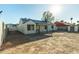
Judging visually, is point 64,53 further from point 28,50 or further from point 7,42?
point 7,42

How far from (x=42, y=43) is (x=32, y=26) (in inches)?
13.7

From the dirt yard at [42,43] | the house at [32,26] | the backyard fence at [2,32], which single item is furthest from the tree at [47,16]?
the backyard fence at [2,32]

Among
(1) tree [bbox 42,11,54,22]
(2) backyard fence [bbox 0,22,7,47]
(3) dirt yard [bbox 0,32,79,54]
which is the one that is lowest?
(3) dirt yard [bbox 0,32,79,54]

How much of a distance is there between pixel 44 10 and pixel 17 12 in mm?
478

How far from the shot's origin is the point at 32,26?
2709mm

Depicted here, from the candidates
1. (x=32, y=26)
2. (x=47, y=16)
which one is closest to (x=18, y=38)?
(x=32, y=26)

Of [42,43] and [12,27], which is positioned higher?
[12,27]

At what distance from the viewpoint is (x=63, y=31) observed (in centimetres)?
272

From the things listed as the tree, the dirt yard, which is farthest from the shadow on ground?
the tree

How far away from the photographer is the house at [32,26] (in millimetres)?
2688

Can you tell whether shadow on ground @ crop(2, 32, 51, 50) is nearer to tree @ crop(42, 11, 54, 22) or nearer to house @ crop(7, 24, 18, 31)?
house @ crop(7, 24, 18, 31)

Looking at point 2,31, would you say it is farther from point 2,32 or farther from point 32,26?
point 32,26

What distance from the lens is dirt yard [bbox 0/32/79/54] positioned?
104 inches
